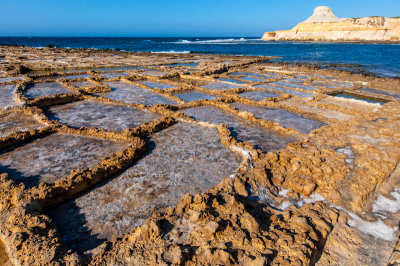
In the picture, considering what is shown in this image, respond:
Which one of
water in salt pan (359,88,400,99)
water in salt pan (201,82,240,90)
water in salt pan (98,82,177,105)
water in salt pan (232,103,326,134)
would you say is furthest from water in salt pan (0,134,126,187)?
water in salt pan (359,88,400,99)

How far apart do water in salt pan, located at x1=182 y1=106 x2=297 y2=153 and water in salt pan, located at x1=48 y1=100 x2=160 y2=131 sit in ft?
5.06

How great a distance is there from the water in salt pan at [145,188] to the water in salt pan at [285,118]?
2617 mm

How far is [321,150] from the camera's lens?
466 centimetres

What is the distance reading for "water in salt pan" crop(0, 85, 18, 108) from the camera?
7.75 m

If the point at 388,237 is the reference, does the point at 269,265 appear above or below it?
above

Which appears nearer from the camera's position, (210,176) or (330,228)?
(330,228)

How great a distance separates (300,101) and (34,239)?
9.43m

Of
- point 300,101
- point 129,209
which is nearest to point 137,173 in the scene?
point 129,209

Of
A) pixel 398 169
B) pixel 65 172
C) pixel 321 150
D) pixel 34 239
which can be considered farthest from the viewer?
pixel 321 150

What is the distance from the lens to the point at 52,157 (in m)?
4.45

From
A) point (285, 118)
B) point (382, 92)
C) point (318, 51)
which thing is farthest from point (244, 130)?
point (318, 51)

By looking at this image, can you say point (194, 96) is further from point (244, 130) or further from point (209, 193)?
point (209, 193)

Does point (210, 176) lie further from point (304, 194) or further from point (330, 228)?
point (330, 228)

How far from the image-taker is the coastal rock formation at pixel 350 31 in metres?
73.1
